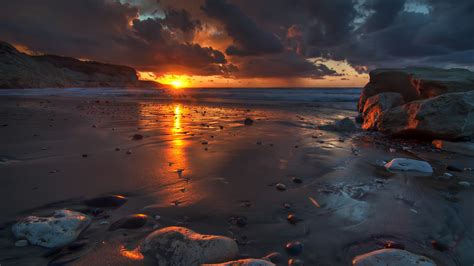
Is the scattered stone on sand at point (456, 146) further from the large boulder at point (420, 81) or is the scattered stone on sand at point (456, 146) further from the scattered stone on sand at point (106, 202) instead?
the scattered stone on sand at point (106, 202)

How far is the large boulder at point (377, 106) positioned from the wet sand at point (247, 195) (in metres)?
2.93

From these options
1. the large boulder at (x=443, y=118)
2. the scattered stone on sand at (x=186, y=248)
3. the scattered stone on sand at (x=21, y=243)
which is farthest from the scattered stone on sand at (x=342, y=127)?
the scattered stone on sand at (x=21, y=243)

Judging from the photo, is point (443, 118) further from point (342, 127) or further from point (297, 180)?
point (297, 180)

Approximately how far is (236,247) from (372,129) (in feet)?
25.4

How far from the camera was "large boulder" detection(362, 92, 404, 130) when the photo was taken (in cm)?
829

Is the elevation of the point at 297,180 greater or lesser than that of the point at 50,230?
lesser

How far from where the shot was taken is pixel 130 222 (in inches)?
87.4

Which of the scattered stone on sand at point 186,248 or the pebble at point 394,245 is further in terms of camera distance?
the pebble at point 394,245

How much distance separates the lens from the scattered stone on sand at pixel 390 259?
68.0 inches

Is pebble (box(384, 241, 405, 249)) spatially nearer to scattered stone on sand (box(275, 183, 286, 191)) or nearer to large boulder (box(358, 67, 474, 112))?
scattered stone on sand (box(275, 183, 286, 191))

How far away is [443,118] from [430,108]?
36 cm

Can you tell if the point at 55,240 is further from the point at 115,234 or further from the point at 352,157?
the point at 352,157

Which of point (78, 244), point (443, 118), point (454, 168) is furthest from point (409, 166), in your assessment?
point (78, 244)

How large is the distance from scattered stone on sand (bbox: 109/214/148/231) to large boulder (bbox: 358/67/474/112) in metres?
9.13
